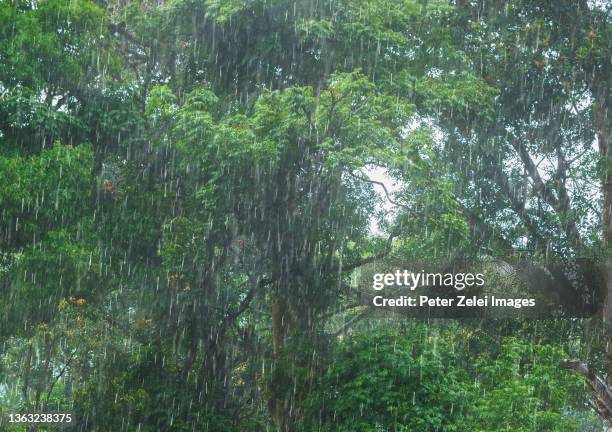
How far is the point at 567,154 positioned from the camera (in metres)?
17.8

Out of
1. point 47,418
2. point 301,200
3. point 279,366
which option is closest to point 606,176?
point 301,200

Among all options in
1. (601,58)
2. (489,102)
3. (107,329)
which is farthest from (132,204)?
(601,58)

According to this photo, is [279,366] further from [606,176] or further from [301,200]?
[606,176]

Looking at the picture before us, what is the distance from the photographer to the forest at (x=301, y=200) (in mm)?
12703

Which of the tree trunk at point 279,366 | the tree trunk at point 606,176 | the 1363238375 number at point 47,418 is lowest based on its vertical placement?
the 1363238375 number at point 47,418

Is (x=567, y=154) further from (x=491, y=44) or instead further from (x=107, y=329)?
(x=107, y=329)

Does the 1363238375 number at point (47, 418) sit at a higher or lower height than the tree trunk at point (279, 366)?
lower

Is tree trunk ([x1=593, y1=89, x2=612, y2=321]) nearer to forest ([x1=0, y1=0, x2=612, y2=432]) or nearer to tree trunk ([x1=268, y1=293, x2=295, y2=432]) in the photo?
forest ([x1=0, y1=0, x2=612, y2=432])

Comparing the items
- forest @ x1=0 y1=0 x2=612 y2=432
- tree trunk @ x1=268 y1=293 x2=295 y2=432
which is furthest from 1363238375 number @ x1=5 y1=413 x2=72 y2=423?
tree trunk @ x1=268 y1=293 x2=295 y2=432

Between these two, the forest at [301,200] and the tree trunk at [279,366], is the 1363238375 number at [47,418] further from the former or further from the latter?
the tree trunk at [279,366]

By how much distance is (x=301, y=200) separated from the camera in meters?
14.9

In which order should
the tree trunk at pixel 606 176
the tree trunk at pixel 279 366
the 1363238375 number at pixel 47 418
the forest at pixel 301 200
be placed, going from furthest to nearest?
the tree trunk at pixel 606 176
the tree trunk at pixel 279 366
the 1363238375 number at pixel 47 418
the forest at pixel 301 200

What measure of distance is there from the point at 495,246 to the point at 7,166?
9.32 m

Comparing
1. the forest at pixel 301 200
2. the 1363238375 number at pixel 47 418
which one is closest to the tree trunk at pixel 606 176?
the forest at pixel 301 200
